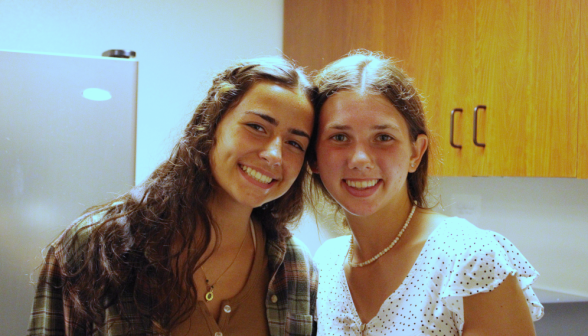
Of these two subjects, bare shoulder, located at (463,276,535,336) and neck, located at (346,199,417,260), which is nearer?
bare shoulder, located at (463,276,535,336)

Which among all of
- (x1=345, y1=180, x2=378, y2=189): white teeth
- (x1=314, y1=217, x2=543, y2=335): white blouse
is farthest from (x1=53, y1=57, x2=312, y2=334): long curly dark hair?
(x1=314, y1=217, x2=543, y2=335): white blouse

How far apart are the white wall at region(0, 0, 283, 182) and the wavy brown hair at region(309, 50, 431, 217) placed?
1392mm

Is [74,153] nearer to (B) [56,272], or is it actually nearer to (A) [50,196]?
(A) [50,196]

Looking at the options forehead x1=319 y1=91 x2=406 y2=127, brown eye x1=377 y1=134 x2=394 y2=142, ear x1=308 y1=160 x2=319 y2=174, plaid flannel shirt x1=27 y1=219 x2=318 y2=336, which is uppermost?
forehead x1=319 y1=91 x2=406 y2=127

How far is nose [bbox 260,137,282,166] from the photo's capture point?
3.54ft

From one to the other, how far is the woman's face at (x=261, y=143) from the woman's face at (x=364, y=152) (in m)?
0.07

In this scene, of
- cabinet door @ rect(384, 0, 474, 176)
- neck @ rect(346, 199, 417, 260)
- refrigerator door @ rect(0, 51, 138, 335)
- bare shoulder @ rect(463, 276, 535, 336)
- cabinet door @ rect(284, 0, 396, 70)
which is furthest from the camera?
cabinet door @ rect(284, 0, 396, 70)

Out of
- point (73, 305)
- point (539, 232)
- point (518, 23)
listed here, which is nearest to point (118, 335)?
point (73, 305)

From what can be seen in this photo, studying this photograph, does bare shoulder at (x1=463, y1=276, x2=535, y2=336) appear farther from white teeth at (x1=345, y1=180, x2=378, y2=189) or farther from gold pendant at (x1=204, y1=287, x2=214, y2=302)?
gold pendant at (x1=204, y1=287, x2=214, y2=302)

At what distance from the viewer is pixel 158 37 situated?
2746mm

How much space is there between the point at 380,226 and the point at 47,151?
110 cm

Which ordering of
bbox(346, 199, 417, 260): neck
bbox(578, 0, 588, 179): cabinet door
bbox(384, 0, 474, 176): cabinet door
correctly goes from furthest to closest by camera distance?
bbox(384, 0, 474, 176): cabinet door → bbox(578, 0, 588, 179): cabinet door → bbox(346, 199, 417, 260): neck

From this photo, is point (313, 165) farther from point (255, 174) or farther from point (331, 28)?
point (331, 28)

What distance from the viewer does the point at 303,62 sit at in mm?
2738
